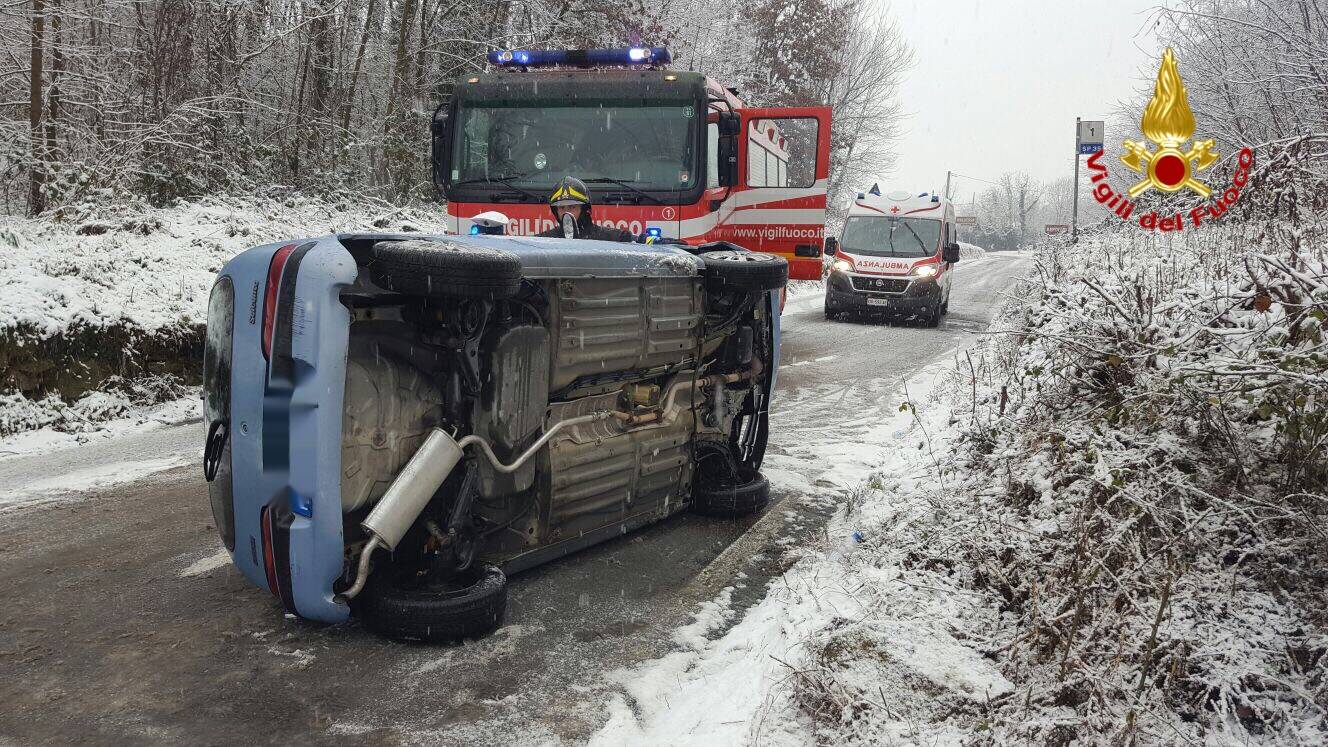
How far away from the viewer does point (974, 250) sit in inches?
2677

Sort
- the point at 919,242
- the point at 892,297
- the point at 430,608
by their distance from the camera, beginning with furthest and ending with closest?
1. the point at 919,242
2. the point at 892,297
3. the point at 430,608

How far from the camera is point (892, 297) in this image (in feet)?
51.9

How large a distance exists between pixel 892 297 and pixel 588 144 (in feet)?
30.7

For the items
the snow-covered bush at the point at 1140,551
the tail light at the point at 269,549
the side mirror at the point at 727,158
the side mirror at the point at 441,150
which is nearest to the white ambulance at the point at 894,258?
the side mirror at the point at 727,158

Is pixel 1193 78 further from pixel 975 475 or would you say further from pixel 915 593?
pixel 915 593

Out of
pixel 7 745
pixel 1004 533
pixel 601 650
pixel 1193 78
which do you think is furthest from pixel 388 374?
pixel 1193 78

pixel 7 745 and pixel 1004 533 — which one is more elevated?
pixel 1004 533

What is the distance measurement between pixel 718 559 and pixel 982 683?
5.94 ft

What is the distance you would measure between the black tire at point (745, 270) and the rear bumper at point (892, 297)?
11.5 metres

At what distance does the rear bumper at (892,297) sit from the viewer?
15.8 metres

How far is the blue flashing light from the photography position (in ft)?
9.82

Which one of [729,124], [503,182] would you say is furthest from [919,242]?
[503,182]

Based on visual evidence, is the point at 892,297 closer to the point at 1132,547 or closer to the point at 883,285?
the point at 883,285

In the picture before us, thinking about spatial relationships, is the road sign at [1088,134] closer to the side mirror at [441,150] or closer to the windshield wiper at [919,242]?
the windshield wiper at [919,242]
